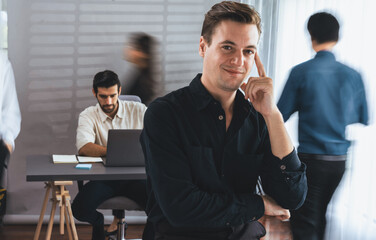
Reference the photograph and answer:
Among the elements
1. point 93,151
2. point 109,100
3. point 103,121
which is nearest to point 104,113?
point 103,121

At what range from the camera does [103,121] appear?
3627 mm

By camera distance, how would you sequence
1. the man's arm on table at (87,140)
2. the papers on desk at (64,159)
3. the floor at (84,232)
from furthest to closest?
1. the floor at (84,232)
2. the man's arm on table at (87,140)
3. the papers on desk at (64,159)

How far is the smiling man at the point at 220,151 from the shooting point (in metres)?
1.36

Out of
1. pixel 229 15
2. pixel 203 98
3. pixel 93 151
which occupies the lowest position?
pixel 93 151

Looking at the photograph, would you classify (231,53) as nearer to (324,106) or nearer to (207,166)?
(207,166)

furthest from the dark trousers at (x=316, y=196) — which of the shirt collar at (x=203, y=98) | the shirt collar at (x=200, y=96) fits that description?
the shirt collar at (x=200, y=96)

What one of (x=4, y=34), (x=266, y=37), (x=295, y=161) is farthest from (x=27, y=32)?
(x=295, y=161)

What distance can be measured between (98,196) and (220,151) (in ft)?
6.26

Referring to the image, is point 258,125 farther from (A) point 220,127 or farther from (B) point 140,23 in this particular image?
(B) point 140,23

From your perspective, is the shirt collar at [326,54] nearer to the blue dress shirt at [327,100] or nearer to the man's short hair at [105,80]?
the blue dress shirt at [327,100]

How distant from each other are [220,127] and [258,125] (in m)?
0.16

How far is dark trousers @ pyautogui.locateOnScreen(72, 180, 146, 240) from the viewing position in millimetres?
3119

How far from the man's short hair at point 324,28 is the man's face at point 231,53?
1.47m

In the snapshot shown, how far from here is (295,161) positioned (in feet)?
4.84
